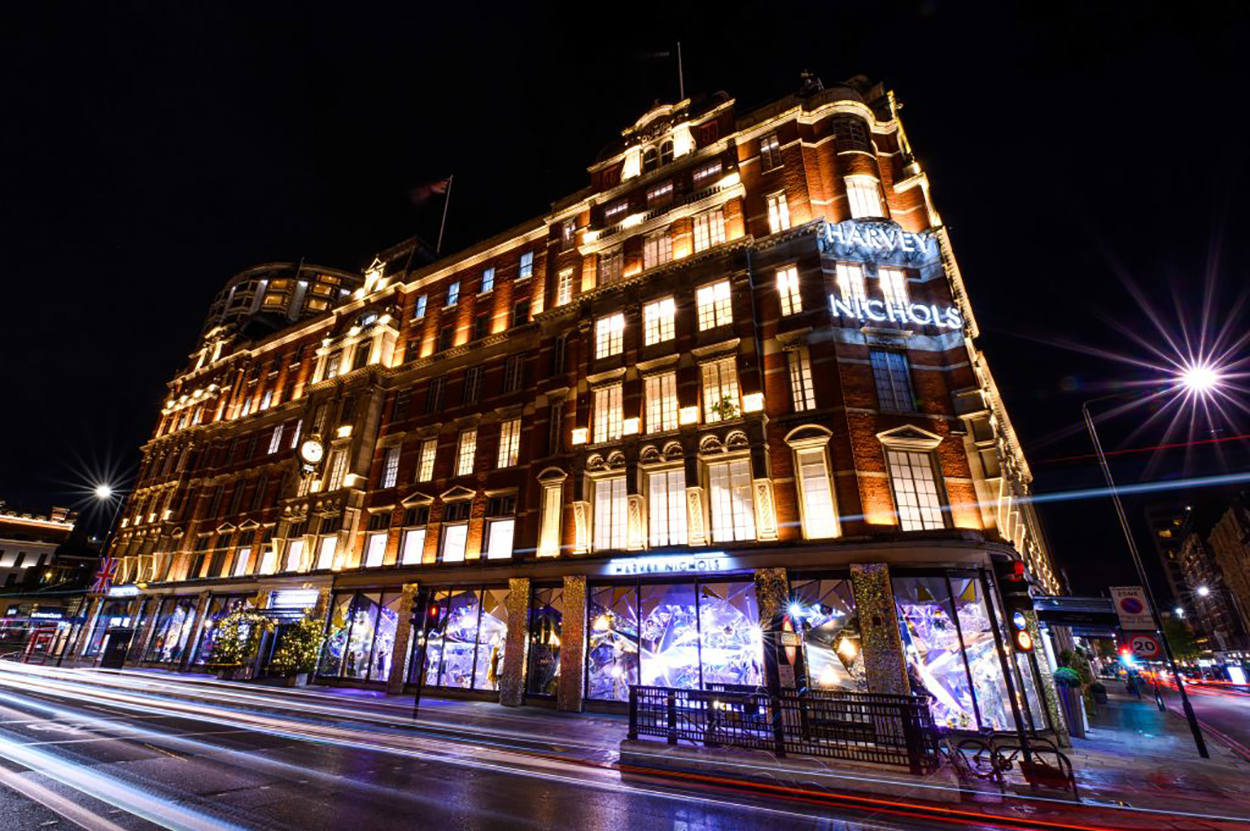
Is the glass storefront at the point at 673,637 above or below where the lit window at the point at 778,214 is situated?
below

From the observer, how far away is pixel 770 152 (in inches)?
957

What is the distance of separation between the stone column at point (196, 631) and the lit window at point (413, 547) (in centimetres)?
1763

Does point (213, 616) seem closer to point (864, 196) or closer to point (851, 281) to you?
point (851, 281)

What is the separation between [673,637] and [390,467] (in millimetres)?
19569

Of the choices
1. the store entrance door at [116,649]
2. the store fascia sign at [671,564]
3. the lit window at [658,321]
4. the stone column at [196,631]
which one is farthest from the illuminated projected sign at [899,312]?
the store entrance door at [116,649]

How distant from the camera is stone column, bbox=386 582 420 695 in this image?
23.1 metres

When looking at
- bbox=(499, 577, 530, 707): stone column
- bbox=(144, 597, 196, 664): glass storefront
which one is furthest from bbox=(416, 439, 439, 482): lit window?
bbox=(144, 597, 196, 664): glass storefront

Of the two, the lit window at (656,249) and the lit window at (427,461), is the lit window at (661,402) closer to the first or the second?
the lit window at (656,249)

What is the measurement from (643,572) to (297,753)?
11111 mm

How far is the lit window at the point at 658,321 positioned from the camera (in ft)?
75.5

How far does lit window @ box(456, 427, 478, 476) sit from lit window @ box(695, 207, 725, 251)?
14885mm

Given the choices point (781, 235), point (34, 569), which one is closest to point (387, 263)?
point (781, 235)

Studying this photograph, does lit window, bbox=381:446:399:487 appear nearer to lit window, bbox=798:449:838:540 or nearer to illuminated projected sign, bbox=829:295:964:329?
lit window, bbox=798:449:838:540

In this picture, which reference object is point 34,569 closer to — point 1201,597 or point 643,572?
point 643,572
